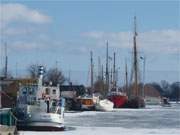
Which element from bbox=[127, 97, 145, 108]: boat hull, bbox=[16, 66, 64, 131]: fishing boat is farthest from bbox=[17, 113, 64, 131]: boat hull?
bbox=[127, 97, 145, 108]: boat hull

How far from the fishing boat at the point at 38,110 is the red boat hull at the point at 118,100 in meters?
46.6

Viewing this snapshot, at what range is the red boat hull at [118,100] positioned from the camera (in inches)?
3344

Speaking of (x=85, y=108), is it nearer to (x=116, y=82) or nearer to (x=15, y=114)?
(x=116, y=82)

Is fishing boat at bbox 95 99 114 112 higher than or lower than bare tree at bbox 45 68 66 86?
lower

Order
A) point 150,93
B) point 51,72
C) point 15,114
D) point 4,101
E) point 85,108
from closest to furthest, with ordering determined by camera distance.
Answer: point 15,114 → point 4,101 → point 85,108 → point 51,72 → point 150,93

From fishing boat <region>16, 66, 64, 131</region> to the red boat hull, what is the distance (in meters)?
46.6

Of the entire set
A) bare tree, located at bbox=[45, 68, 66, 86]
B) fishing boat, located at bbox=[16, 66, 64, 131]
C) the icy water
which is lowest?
the icy water

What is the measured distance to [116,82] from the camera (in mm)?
101500

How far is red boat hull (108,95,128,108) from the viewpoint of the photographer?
84938 millimetres

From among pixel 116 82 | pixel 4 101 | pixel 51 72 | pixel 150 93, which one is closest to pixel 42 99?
pixel 4 101

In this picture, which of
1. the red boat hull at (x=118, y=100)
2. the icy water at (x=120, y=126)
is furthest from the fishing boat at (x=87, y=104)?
the icy water at (x=120, y=126)

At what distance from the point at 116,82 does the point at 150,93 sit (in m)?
69.5

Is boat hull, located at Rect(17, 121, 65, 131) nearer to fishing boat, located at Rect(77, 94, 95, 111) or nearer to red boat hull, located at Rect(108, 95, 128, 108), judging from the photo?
fishing boat, located at Rect(77, 94, 95, 111)

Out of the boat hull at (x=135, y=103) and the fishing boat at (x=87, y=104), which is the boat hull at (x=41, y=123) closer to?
the fishing boat at (x=87, y=104)
